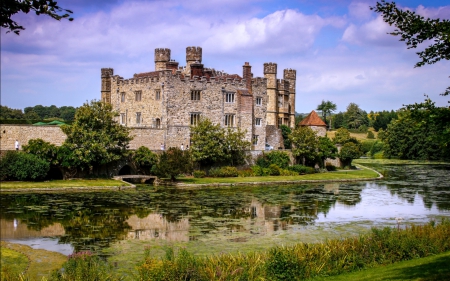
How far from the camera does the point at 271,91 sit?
223 feet

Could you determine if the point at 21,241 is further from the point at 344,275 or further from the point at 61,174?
the point at 61,174

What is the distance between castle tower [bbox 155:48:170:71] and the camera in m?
64.4

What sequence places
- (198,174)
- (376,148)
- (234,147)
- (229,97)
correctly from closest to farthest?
1. (198,174)
2. (234,147)
3. (229,97)
4. (376,148)

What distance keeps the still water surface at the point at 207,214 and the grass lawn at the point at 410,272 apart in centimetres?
684

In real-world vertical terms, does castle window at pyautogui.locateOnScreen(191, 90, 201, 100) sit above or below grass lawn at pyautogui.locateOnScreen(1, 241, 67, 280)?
above

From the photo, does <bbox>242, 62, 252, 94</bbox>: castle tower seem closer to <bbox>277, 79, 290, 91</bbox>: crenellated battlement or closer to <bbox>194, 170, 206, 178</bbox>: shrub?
<bbox>277, 79, 290, 91</bbox>: crenellated battlement

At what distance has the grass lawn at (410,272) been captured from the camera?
15219mm

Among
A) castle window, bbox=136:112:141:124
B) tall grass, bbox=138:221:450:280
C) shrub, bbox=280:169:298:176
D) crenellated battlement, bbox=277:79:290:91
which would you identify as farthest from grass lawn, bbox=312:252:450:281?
crenellated battlement, bbox=277:79:290:91

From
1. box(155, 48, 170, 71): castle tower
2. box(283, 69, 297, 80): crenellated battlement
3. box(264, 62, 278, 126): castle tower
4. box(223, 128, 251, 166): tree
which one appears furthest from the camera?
box(283, 69, 297, 80): crenellated battlement

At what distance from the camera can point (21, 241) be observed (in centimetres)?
2339

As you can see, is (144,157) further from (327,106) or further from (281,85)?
(327,106)

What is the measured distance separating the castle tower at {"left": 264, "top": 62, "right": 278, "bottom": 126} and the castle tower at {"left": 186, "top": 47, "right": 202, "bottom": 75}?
32.7 ft

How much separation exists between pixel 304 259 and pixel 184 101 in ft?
133

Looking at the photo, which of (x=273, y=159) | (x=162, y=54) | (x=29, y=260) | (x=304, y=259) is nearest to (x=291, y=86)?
(x=162, y=54)
